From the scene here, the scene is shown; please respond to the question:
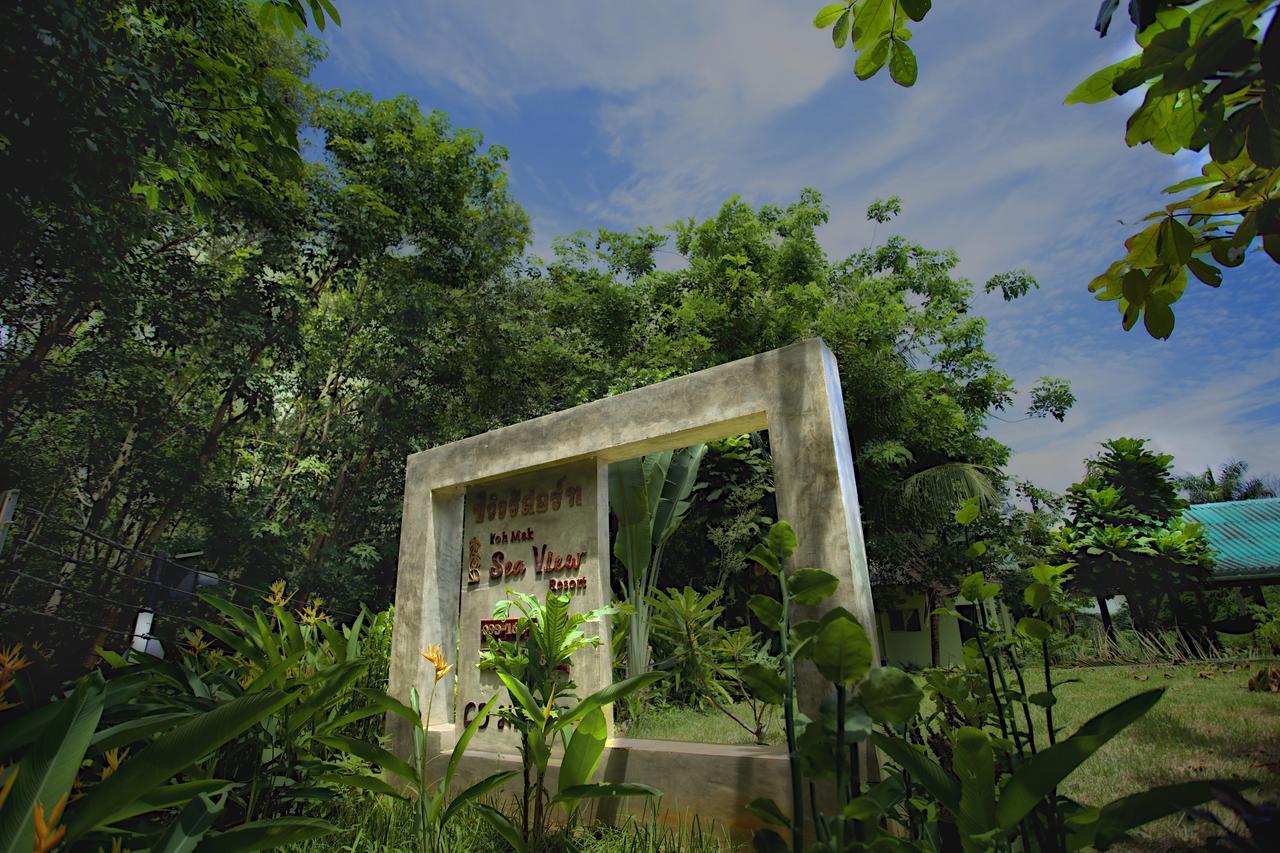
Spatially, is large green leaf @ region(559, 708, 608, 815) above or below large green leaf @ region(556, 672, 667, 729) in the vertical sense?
below

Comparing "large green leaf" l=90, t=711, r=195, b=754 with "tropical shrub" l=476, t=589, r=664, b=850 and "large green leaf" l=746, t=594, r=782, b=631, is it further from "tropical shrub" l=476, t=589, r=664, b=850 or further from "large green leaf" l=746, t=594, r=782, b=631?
"large green leaf" l=746, t=594, r=782, b=631

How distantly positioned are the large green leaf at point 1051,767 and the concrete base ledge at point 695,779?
1.48 metres

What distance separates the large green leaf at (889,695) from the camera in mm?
1269

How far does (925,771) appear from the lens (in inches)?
58.8

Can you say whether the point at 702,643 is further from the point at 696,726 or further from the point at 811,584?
the point at 811,584

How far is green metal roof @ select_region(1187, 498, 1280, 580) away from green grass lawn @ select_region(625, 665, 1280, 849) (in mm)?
4511

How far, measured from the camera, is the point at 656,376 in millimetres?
9242

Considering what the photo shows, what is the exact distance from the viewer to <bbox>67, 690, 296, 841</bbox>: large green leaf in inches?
51.4

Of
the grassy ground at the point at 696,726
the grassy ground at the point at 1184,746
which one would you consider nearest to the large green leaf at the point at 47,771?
the grassy ground at the point at 1184,746

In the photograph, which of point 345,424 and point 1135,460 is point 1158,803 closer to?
point 1135,460

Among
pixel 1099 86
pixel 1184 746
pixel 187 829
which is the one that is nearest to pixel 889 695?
pixel 1099 86

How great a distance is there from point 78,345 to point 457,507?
9.24 m

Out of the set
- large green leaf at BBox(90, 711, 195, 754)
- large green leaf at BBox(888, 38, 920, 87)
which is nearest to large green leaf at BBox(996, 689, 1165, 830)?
large green leaf at BBox(888, 38, 920, 87)

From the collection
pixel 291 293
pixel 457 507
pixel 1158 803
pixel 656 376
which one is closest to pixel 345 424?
pixel 291 293
